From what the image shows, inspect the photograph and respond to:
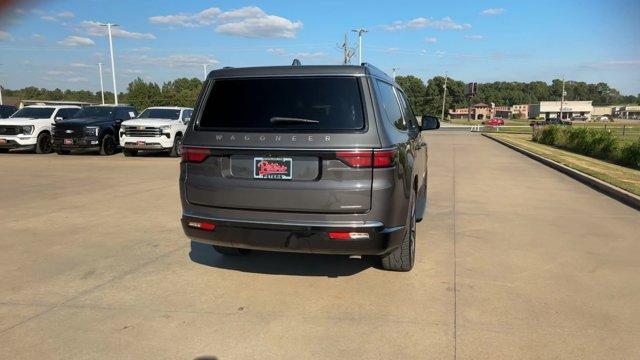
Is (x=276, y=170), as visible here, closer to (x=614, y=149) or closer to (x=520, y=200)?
(x=520, y=200)

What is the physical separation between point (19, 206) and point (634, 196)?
33.6 feet

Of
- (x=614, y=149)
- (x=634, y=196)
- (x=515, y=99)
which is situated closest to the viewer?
(x=634, y=196)

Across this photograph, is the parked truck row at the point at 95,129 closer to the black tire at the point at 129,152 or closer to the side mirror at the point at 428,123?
the black tire at the point at 129,152

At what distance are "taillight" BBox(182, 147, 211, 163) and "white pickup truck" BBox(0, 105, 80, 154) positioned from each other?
15909mm

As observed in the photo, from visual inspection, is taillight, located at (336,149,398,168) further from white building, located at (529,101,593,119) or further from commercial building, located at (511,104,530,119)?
commercial building, located at (511,104,530,119)

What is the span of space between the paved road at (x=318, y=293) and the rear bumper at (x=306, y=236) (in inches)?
19.2

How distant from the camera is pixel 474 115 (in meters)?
149

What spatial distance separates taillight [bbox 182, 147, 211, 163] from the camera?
4039 millimetres

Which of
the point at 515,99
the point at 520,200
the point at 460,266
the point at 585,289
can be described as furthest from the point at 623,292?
the point at 515,99

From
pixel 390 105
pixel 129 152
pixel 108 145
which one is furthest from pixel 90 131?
pixel 390 105

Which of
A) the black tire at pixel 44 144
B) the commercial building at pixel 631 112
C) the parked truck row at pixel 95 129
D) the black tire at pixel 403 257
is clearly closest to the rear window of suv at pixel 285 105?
the black tire at pixel 403 257

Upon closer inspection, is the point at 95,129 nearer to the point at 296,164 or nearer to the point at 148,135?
the point at 148,135

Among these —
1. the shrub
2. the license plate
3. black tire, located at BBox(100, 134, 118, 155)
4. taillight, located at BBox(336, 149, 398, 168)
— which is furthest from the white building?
the license plate

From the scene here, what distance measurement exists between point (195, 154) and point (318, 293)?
5.18 feet
